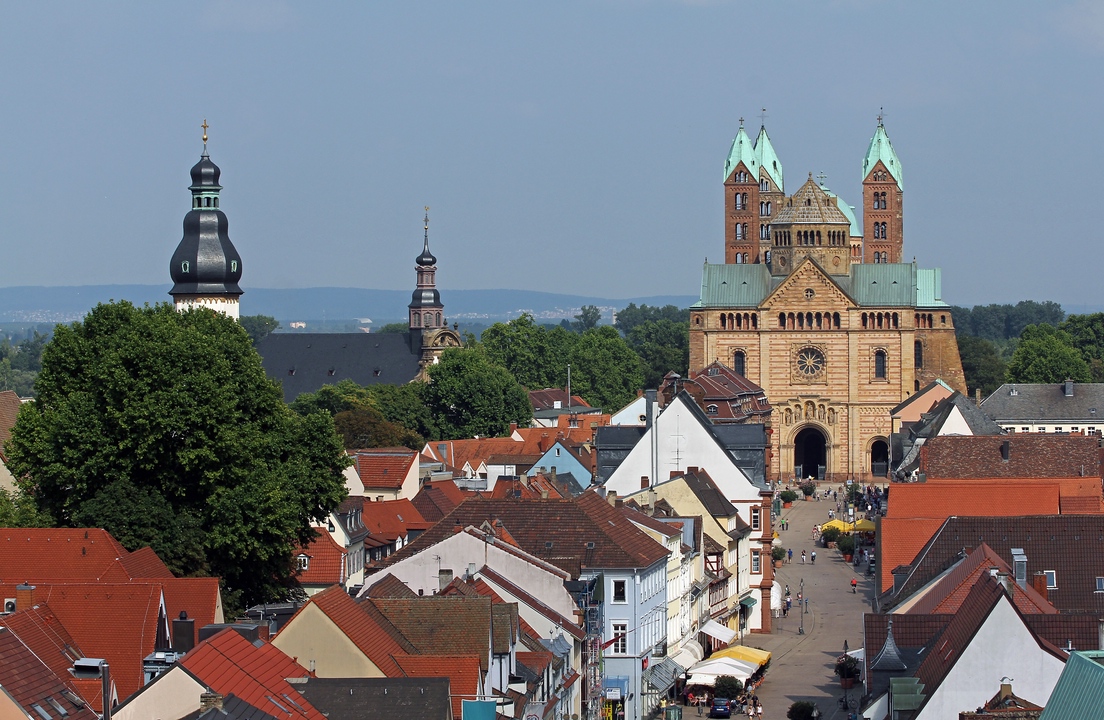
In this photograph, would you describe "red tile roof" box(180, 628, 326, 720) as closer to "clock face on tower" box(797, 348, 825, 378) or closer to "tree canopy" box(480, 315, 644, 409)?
"clock face on tower" box(797, 348, 825, 378)

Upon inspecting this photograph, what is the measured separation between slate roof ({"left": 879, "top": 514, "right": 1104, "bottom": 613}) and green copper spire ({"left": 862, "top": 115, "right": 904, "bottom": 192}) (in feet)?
405

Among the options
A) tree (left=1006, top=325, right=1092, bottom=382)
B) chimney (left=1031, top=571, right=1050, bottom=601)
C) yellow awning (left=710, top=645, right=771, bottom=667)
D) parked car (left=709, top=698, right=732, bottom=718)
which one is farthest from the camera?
tree (left=1006, top=325, right=1092, bottom=382)

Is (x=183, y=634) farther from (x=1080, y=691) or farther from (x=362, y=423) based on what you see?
(x=362, y=423)

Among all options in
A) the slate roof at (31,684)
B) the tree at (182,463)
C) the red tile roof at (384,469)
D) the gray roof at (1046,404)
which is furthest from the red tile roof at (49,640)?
the gray roof at (1046,404)

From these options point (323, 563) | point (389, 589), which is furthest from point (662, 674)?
point (323, 563)

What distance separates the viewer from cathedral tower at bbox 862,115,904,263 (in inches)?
6909

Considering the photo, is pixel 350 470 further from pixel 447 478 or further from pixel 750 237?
pixel 750 237

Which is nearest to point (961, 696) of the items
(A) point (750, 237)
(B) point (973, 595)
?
(B) point (973, 595)

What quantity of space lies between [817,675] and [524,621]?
1743 centimetres

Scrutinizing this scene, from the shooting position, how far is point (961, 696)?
120 ft

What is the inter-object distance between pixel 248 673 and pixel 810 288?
120727 millimetres

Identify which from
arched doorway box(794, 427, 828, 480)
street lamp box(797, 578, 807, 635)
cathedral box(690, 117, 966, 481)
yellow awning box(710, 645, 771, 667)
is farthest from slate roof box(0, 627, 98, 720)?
arched doorway box(794, 427, 828, 480)

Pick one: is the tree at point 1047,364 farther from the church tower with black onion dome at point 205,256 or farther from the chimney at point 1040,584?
the chimney at point 1040,584

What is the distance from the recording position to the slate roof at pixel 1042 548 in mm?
50062
